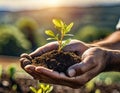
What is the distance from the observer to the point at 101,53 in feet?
10.8

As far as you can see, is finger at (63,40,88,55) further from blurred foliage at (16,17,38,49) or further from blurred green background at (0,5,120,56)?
blurred foliage at (16,17,38,49)

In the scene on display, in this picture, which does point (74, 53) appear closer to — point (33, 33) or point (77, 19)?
point (33, 33)

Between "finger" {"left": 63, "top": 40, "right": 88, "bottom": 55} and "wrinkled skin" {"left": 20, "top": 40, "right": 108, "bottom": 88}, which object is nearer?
"wrinkled skin" {"left": 20, "top": 40, "right": 108, "bottom": 88}

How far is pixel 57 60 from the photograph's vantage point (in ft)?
9.77

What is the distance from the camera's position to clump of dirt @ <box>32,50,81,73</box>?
2.91m

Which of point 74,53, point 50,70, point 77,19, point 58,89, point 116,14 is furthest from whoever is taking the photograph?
point 116,14

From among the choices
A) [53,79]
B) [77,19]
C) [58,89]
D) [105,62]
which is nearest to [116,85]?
[58,89]

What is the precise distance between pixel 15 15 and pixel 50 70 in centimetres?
935

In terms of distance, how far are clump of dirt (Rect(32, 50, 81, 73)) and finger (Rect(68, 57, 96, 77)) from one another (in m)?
0.06

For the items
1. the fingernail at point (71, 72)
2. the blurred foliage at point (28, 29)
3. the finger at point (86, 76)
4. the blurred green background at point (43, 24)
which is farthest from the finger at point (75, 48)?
the blurred foliage at point (28, 29)

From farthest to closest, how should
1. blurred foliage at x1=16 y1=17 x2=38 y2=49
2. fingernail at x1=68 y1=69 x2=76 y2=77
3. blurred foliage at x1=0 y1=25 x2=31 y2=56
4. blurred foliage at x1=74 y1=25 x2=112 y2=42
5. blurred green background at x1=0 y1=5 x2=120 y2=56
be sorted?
blurred foliage at x1=16 y1=17 x2=38 y2=49, blurred foliage at x1=74 y1=25 x2=112 y2=42, blurred green background at x1=0 y1=5 x2=120 y2=56, blurred foliage at x1=0 y1=25 x2=31 y2=56, fingernail at x1=68 y1=69 x2=76 y2=77

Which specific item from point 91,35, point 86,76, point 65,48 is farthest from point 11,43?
point 86,76

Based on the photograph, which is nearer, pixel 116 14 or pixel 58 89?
pixel 58 89

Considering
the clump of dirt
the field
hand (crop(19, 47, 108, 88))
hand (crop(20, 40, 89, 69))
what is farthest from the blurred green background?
the clump of dirt
